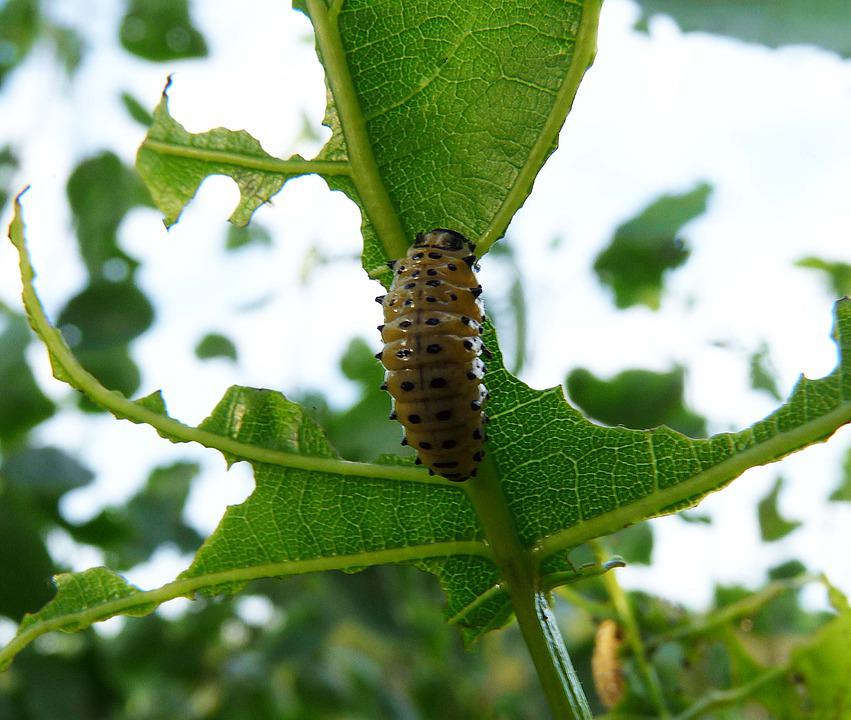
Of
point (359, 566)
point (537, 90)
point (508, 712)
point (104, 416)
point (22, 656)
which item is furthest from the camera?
point (104, 416)

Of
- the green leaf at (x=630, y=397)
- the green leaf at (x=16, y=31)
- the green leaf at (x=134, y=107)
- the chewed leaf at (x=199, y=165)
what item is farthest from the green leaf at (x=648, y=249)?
the green leaf at (x=16, y=31)

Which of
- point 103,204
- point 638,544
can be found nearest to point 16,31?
point 103,204

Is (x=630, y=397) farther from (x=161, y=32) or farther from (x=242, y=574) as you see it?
(x=161, y=32)

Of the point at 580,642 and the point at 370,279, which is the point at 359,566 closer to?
the point at 370,279

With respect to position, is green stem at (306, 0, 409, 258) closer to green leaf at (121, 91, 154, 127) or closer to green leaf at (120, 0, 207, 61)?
green leaf at (120, 0, 207, 61)

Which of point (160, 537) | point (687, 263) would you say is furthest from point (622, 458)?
point (160, 537)

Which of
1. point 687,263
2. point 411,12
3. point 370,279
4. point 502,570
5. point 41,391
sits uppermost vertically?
point 41,391

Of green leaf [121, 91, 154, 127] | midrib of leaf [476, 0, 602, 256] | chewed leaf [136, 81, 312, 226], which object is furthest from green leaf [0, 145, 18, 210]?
midrib of leaf [476, 0, 602, 256]
